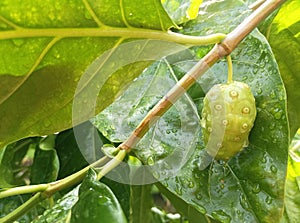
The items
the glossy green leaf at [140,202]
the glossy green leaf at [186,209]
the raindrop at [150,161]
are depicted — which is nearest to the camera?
the raindrop at [150,161]

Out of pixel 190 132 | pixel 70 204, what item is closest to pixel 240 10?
pixel 190 132

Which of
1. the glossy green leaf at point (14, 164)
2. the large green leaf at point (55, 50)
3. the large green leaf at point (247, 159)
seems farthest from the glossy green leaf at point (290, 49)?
the glossy green leaf at point (14, 164)

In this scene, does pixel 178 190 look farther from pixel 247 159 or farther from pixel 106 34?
pixel 106 34

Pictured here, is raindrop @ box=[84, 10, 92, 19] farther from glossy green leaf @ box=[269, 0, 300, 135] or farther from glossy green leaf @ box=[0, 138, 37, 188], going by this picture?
glossy green leaf @ box=[0, 138, 37, 188]

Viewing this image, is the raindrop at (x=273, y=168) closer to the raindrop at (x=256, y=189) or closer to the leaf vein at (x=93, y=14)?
the raindrop at (x=256, y=189)

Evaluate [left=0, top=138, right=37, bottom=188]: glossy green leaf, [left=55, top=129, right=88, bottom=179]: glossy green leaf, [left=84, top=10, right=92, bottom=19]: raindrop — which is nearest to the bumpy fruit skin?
[left=84, top=10, right=92, bottom=19]: raindrop
